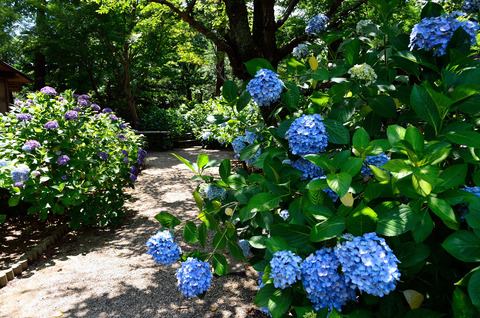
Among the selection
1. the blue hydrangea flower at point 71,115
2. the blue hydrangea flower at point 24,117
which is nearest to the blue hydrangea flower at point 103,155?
the blue hydrangea flower at point 71,115

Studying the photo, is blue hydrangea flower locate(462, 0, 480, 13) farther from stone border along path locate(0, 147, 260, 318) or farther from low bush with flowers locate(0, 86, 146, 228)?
low bush with flowers locate(0, 86, 146, 228)

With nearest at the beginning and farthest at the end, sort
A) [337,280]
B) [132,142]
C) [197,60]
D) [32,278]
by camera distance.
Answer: [337,280]
[32,278]
[132,142]
[197,60]

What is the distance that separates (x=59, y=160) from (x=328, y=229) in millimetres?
4129

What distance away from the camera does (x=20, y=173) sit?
3654 millimetres

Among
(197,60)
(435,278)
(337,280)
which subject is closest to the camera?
(337,280)

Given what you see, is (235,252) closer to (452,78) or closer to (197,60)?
(452,78)

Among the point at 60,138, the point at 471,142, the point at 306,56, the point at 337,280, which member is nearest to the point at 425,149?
the point at 471,142

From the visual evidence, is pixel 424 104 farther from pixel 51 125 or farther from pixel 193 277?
pixel 51 125

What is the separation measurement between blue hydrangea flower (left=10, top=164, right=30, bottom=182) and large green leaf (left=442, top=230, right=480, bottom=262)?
4.18 metres

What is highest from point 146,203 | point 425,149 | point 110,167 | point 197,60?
point 197,60

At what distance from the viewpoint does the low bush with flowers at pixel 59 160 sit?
3.93m

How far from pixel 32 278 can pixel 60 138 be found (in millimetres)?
1804

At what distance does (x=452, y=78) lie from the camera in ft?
3.47

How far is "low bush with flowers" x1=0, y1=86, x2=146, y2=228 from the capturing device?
3.93 metres
